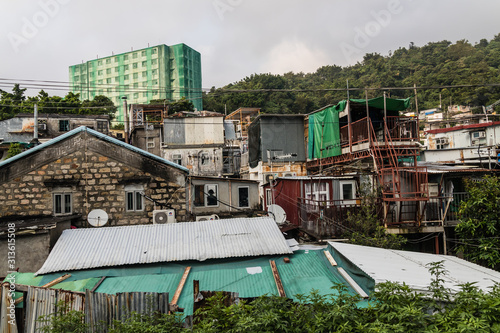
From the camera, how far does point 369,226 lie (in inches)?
553

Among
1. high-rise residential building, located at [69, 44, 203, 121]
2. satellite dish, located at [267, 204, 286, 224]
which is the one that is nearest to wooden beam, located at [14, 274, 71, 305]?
satellite dish, located at [267, 204, 286, 224]

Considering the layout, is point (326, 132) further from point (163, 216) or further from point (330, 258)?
point (330, 258)

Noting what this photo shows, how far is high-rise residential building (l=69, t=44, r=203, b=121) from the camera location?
230ft

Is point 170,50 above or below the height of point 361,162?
above

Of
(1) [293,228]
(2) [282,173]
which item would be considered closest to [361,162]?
(1) [293,228]

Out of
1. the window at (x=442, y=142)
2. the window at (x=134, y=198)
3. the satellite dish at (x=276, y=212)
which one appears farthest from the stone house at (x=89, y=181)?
the window at (x=442, y=142)

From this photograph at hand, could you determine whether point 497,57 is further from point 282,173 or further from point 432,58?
point 282,173

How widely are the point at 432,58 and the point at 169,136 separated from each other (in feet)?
216

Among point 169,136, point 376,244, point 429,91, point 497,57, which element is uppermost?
point 497,57

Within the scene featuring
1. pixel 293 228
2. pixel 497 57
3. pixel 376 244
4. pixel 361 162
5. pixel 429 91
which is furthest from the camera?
pixel 497 57

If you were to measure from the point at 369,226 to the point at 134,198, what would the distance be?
954cm

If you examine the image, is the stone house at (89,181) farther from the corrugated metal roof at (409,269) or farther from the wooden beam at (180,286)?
the corrugated metal roof at (409,269)

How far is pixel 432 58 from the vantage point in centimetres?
7256

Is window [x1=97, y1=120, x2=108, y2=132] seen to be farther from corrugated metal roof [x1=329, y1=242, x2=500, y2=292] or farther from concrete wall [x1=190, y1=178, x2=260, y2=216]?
corrugated metal roof [x1=329, y1=242, x2=500, y2=292]
